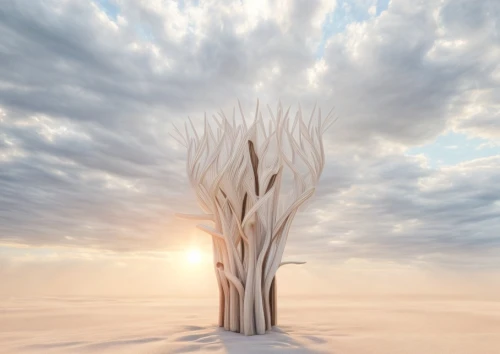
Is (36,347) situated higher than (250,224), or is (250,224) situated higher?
(250,224)

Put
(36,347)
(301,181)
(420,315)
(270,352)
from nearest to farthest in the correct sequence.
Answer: (270,352), (36,347), (301,181), (420,315)

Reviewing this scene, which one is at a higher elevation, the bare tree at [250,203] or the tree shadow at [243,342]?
the bare tree at [250,203]

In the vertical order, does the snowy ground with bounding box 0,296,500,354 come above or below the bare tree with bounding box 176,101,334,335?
below

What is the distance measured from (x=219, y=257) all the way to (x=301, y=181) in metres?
1.87

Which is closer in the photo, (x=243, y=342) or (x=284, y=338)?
(x=243, y=342)

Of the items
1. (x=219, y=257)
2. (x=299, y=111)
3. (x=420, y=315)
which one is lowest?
(x=420, y=315)

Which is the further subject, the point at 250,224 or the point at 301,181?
the point at 301,181

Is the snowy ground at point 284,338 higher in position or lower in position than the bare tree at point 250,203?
lower

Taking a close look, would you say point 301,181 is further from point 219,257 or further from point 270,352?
point 270,352

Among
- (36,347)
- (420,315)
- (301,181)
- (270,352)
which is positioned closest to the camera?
(270,352)

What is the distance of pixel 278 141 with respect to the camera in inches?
241

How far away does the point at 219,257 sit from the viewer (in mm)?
6422

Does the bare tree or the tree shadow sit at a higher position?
the bare tree

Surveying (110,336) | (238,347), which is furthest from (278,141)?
(110,336)
